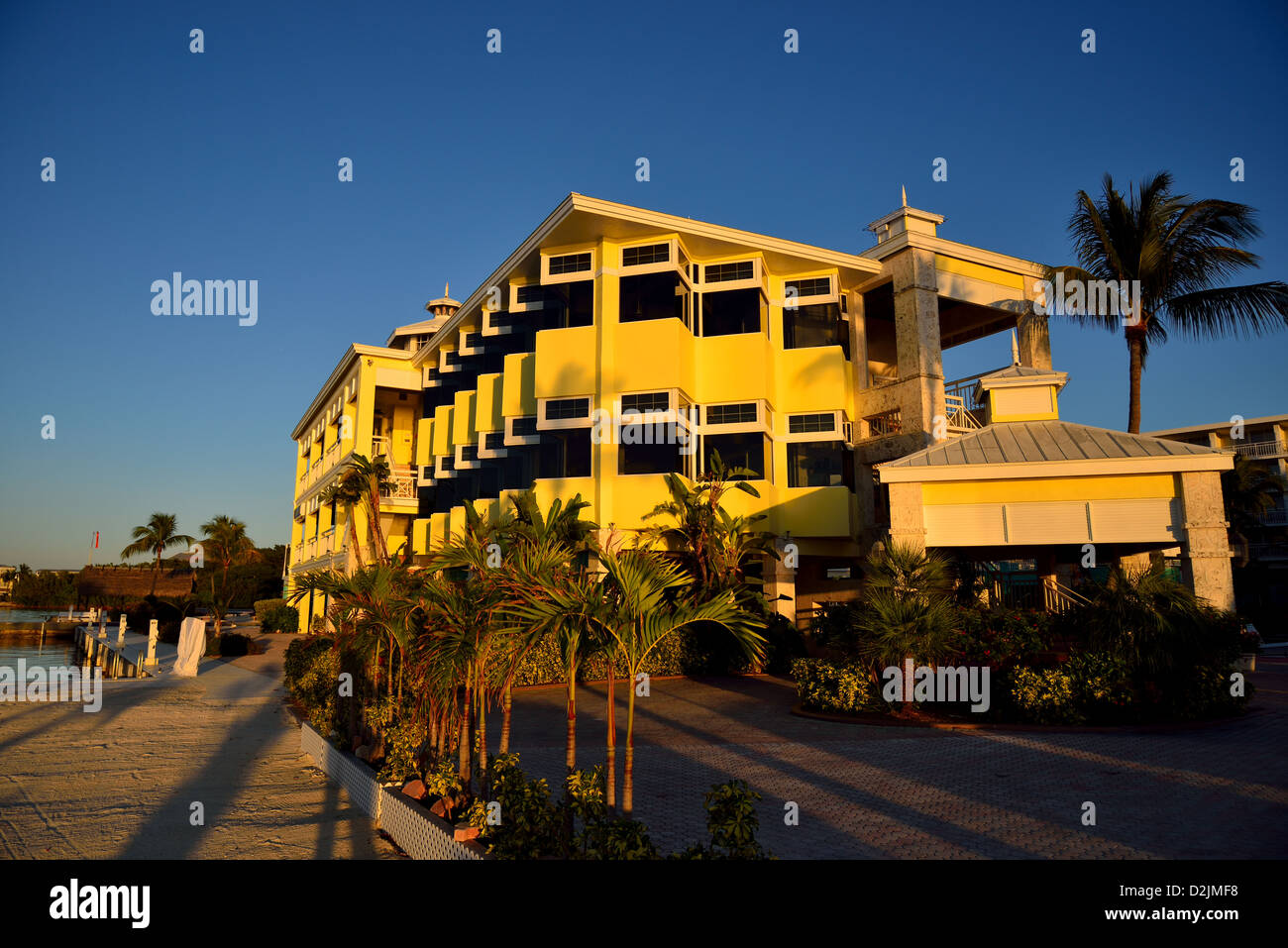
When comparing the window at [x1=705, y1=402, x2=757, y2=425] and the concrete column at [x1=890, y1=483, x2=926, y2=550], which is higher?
the window at [x1=705, y1=402, x2=757, y2=425]

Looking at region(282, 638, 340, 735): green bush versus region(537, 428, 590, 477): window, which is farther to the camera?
region(537, 428, 590, 477): window

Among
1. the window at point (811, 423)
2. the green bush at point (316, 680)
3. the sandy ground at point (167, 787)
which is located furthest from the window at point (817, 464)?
the sandy ground at point (167, 787)

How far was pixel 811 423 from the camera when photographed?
2798cm

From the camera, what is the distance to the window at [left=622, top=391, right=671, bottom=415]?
26062 mm

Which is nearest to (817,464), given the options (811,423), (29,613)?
(811,423)

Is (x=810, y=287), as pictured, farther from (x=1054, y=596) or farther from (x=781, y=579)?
(x=1054, y=596)

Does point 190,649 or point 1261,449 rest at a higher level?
point 1261,449

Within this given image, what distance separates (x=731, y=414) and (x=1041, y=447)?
10289 mm

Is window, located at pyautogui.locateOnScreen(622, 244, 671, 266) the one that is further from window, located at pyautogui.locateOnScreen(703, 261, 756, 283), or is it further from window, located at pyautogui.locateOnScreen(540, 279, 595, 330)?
window, located at pyautogui.locateOnScreen(703, 261, 756, 283)

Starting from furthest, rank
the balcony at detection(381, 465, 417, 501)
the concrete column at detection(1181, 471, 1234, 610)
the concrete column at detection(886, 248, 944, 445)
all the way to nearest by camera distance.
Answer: the balcony at detection(381, 465, 417, 501) < the concrete column at detection(886, 248, 944, 445) < the concrete column at detection(1181, 471, 1234, 610)

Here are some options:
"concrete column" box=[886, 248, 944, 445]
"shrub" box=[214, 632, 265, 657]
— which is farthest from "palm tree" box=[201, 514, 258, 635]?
"concrete column" box=[886, 248, 944, 445]

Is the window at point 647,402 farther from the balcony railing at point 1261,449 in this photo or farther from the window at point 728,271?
the balcony railing at point 1261,449

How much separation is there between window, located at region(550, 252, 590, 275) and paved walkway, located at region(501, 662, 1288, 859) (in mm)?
16859
